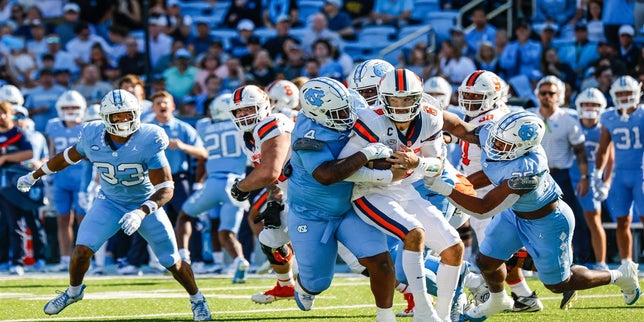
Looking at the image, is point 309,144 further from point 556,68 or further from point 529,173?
point 556,68

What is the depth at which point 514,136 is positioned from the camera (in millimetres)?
6516

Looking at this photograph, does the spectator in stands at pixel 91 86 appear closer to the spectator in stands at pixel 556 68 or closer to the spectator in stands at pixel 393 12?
the spectator in stands at pixel 393 12

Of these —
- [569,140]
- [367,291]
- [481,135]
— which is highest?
[481,135]

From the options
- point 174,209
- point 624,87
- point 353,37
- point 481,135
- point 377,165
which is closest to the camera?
point 377,165

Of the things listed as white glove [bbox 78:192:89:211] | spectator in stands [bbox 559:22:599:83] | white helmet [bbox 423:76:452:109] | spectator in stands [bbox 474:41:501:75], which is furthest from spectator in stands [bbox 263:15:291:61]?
white helmet [bbox 423:76:452:109]

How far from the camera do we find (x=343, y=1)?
16.0 metres

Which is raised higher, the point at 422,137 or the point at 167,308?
the point at 422,137

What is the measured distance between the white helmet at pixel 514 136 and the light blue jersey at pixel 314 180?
0.90 m

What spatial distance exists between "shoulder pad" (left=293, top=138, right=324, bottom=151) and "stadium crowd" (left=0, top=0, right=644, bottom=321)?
11 millimetres

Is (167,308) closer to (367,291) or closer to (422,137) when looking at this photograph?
(367,291)

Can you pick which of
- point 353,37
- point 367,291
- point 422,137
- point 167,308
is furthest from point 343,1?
point 422,137

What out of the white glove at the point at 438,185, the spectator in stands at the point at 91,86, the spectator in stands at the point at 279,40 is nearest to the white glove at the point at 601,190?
the white glove at the point at 438,185

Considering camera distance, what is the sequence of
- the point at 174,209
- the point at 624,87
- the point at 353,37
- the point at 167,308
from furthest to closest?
1. the point at 353,37
2. the point at 174,209
3. the point at 624,87
4. the point at 167,308

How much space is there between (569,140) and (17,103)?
535 cm
